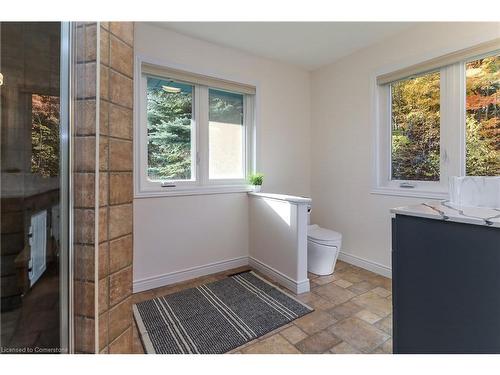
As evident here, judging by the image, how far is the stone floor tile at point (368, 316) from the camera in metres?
1.77

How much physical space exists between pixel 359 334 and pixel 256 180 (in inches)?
65.2

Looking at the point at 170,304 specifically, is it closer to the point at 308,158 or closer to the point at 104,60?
the point at 104,60

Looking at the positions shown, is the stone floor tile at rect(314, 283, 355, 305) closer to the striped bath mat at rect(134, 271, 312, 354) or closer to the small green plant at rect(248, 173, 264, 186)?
the striped bath mat at rect(134, 271, 312, 354)

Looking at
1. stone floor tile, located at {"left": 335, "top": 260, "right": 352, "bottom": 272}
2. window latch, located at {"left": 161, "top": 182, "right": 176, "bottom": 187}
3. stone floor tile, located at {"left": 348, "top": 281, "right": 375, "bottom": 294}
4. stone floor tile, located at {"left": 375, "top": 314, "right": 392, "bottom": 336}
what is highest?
window latch, located at {"left": 161, "top": 182, "right": 176, "bottom": 187}

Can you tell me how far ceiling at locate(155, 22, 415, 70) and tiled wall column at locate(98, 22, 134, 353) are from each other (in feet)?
5.34

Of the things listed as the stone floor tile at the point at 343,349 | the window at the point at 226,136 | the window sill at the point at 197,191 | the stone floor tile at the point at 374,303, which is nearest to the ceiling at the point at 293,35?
the window at the point at 226,136

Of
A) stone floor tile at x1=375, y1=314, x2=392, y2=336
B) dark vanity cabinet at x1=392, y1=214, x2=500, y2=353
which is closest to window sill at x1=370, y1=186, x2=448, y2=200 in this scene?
stone floor tile at x1=375, y1=314, x2=392, y2=336

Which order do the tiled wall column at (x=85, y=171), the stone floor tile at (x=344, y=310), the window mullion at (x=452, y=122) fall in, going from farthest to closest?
the window mullion at (x=452, y=122) → the stone floor tile at (x=344, y=310) → the tiled wall column at (x=85, y=171)

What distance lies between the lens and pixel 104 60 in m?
0.79

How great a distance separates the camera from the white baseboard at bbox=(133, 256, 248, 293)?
7.41ft

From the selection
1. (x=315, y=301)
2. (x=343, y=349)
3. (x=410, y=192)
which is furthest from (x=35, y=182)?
(x=410, y=192)

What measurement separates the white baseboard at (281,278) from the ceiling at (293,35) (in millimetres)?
2315

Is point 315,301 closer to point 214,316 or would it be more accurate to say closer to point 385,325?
point 385,325

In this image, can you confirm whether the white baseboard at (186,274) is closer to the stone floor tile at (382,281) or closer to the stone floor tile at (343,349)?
the stone floor tile at (382,281)
